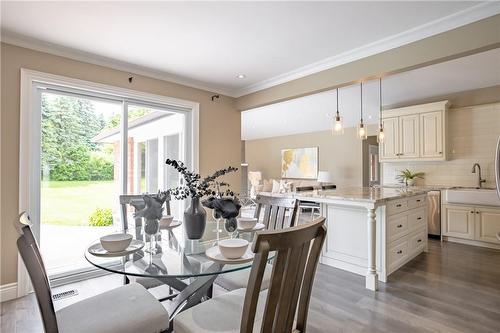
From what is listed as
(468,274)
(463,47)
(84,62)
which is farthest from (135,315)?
(468,274)

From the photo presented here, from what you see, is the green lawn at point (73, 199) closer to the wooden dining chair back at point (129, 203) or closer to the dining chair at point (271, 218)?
the wooden dining chair back at point (129, 203)

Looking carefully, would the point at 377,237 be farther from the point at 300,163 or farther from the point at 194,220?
the point at 300,163

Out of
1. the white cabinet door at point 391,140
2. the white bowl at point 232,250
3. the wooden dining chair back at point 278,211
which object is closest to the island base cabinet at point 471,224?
the white cabinet door at point 391,140

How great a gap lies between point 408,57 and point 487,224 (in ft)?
10.9

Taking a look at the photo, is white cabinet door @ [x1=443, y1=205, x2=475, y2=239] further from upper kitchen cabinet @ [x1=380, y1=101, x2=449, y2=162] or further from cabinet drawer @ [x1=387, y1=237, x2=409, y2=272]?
cabinet drawer @ [x1=387, y1=237, x2=409, y2=272]

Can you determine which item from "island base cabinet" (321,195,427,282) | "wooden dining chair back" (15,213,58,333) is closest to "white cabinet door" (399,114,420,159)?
"island base cabinet" (321,195,427,282)

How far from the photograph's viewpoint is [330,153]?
809 centimetres

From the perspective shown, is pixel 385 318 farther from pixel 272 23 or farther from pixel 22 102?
pixel 22 102

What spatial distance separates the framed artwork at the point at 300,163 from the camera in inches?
336

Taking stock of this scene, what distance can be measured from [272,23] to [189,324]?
2.26m

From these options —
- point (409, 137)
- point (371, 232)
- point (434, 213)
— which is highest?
point (409, 137)

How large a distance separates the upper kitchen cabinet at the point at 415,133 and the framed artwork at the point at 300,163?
321cm

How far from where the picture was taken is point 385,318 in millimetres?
2150

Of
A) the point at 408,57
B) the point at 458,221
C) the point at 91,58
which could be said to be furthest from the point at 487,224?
the point at 91,58
